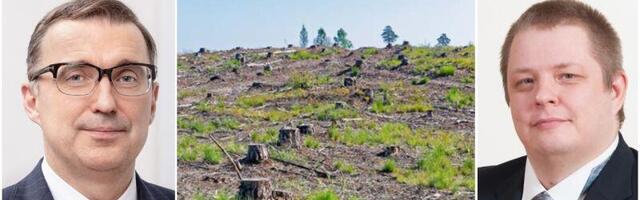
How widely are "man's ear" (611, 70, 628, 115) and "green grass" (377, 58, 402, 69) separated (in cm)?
87

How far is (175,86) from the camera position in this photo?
3.68m

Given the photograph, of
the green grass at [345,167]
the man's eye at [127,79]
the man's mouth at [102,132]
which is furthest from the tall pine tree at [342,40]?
the man's mouth at [102,132]

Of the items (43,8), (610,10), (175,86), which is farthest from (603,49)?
(43,8)

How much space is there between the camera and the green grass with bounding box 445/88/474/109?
3.51 metres

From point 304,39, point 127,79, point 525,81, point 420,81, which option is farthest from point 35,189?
point 525,81

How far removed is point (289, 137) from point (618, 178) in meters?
1.36

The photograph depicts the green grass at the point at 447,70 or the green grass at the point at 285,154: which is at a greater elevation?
the green grass at the point at 447,70

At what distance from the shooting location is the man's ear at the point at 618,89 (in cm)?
336

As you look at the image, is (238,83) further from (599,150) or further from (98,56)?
(599,150)

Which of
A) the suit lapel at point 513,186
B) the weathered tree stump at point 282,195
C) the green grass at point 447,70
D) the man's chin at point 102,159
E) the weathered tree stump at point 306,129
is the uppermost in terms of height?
the green grass at point 447,70

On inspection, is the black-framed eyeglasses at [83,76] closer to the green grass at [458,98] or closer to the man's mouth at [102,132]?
the man's mouth at [102,132]

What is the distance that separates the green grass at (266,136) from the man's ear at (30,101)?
902 millimetres

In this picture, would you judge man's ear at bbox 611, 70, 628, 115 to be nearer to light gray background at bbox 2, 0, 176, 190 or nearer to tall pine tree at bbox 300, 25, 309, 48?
tall pine tree at bbox 300, 25, 309, 48

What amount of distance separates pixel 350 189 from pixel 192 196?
0.69m
